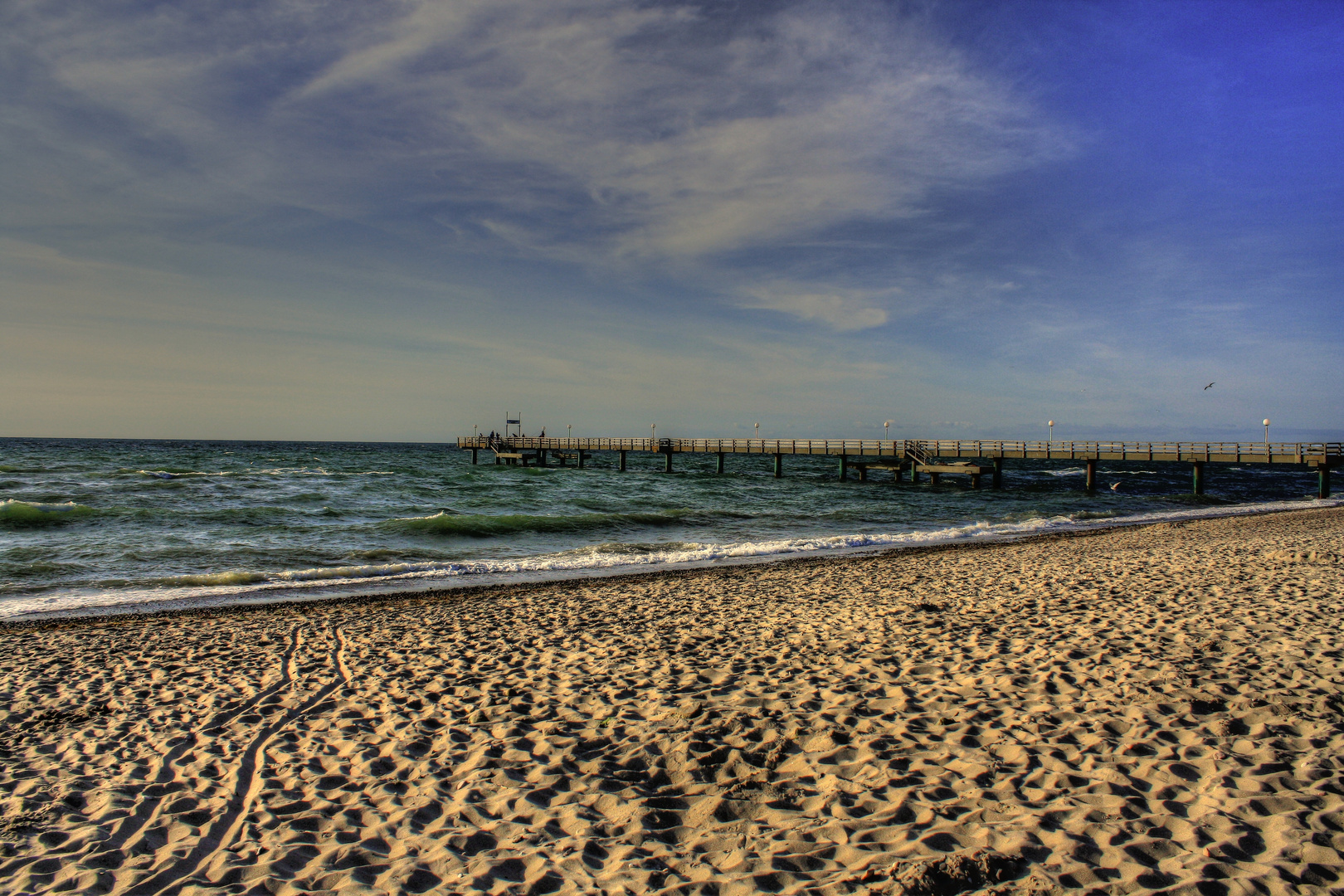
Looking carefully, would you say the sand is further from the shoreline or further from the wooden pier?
the wooden pier

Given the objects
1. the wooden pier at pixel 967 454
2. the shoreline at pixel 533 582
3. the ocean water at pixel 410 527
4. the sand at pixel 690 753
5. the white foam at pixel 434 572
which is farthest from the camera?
the wooden pier at pixel 967 454

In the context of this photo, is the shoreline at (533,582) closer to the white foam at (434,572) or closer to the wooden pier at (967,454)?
the white foam at (434,572)

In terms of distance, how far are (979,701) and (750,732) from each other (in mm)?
1939

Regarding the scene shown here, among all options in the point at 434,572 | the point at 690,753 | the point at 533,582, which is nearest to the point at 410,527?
the point at 434,572

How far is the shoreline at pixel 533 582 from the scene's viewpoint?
976 cm

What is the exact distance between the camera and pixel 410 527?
19.5 m


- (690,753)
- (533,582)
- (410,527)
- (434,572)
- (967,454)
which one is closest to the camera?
(690,753)

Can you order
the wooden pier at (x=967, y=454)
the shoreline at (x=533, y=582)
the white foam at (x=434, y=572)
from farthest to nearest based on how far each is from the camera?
the wooden pier at (x=967, y=454) < the white foam at (x=434, y=572) < the shoreline at (x=533, y=582)

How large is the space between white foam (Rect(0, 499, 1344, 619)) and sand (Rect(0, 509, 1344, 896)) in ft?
6.49

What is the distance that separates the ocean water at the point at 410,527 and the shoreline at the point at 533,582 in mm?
284

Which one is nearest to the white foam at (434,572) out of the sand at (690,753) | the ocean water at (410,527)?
the ocean water at (410,527)

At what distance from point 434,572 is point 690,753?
32.4ft

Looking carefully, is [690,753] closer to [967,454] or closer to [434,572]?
[434,572]

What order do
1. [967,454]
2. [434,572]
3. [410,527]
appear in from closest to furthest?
[434,572]
[410,527]
[967,454]
